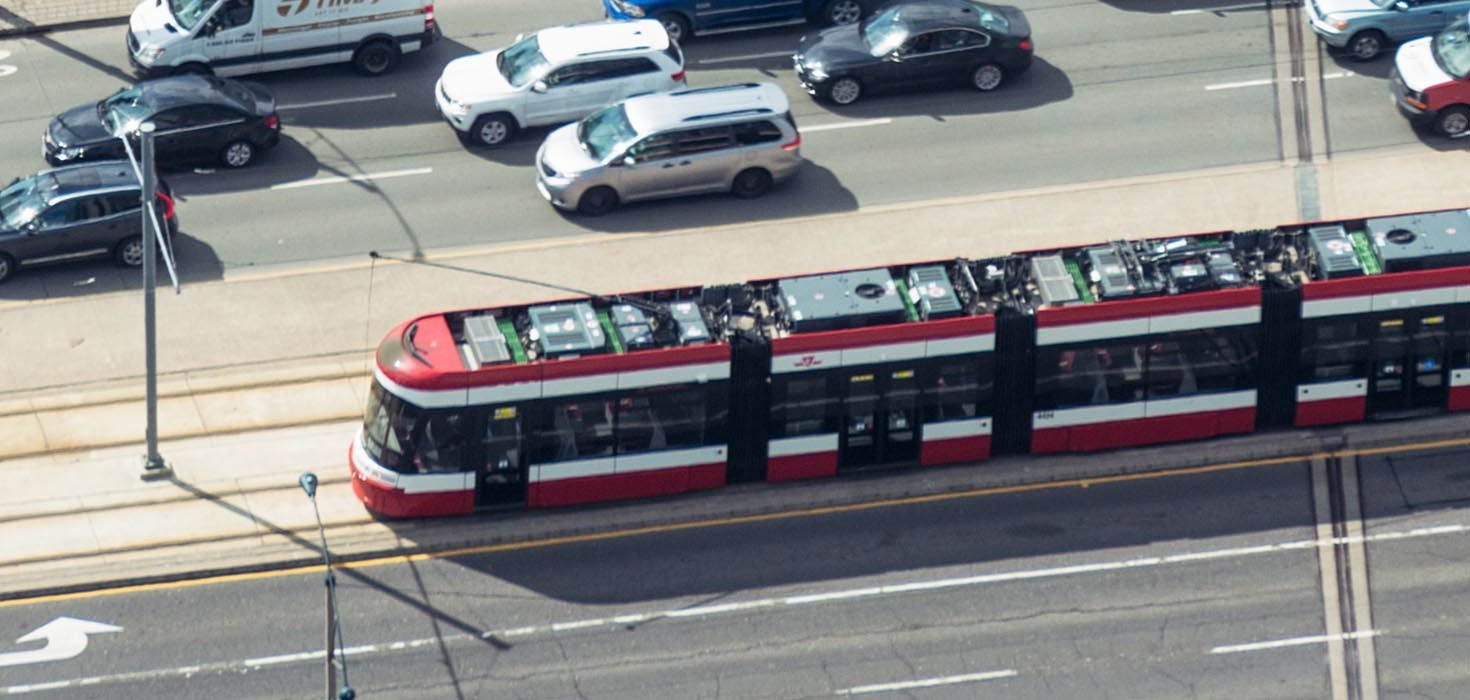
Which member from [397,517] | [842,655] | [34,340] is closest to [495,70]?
[34,340]

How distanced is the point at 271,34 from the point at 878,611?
753 inches

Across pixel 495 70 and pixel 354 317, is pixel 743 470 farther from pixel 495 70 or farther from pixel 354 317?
pixel 495 70

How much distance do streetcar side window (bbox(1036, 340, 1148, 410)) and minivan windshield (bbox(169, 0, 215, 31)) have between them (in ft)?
61.7

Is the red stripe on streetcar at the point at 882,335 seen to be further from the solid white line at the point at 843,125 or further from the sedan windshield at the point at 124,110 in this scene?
the sedan windshield at the point at 124,110

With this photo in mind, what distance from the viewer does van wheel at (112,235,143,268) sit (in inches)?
1490

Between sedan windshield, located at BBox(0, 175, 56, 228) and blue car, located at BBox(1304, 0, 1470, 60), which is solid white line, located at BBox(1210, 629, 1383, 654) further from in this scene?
sedan windshield, located at BBox(0, 175, 56, 228)

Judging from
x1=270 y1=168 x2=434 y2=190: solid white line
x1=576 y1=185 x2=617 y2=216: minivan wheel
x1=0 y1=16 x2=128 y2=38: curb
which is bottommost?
x1=576 y1=185 x2=617 y2=216: minivan wheel

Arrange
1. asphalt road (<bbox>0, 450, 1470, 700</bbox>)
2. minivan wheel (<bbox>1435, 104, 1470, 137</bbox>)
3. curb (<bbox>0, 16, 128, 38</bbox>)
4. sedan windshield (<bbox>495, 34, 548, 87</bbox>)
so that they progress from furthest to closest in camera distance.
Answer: curb (<bbox>0, 16, 128, 38</bbox>), sedan windshield (<bbox>495, 34, 548, 87</bbox>), minivan wheel (<bbox>1435, 104, 1470, 137</bbox>), asphalt road (<bbox>0, 450, 1470, 700</bbox>)

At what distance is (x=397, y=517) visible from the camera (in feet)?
104

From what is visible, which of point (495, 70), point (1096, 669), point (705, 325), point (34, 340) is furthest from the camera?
point (495, 70)

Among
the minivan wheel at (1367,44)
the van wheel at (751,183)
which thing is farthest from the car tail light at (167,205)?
the minivan wheel at (1367,44)

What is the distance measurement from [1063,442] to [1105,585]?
2903 mm

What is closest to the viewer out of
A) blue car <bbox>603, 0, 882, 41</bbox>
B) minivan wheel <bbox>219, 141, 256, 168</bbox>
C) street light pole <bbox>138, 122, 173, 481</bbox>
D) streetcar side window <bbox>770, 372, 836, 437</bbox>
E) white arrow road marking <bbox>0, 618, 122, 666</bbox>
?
white arrow road marking <bbox>0, 618, 122, 666</bbox>

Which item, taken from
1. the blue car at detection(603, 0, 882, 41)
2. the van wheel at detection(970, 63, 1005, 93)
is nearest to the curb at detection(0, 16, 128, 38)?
the blue car at detection(603, 0, 882, 41)
